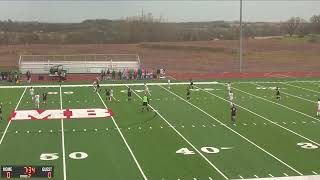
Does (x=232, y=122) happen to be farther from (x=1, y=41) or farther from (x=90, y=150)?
(x=1, y=41)

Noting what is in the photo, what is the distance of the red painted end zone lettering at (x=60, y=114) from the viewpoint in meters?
24.9

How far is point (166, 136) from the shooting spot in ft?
68.1

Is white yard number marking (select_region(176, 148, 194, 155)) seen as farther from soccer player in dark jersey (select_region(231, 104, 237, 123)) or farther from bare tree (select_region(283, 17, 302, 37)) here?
bare tree (select_region(283, 17, 302, 37))

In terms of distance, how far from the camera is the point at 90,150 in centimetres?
1848

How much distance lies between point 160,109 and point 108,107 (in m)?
2.86

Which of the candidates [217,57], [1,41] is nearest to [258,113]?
[217,57]

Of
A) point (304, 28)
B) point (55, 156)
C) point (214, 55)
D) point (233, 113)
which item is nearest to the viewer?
point (55, 156)

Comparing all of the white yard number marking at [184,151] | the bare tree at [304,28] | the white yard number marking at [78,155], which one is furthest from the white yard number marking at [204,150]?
the bare tree at [304,28]

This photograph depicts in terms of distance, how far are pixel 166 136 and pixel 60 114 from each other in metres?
7.11

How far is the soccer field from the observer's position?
53.4 ft

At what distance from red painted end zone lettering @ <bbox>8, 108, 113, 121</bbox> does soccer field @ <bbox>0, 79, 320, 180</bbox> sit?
5 cm

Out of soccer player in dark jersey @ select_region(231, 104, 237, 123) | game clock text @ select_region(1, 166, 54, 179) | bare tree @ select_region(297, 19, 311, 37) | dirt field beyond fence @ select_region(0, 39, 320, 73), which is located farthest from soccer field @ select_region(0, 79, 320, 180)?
bare tree @ select_region(297, 19, 311, 37)

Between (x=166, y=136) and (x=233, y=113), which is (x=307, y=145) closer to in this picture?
(x=233, y=113)

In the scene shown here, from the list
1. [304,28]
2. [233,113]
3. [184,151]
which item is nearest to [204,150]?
[184,151]
